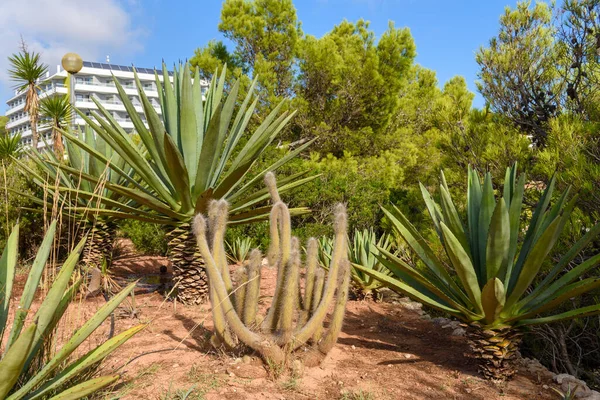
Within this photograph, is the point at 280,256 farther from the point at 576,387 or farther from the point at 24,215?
the point at 24,215

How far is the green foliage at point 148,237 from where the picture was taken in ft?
30.2

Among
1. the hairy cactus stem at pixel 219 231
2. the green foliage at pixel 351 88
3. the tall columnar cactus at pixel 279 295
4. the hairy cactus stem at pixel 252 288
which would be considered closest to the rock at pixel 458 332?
A: the tall columnar cactus at pixel 279 295

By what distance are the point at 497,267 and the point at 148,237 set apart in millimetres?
7682

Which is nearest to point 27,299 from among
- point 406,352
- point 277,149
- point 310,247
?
point 310,247

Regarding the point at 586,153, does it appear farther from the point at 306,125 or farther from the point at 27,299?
the point at 306,125

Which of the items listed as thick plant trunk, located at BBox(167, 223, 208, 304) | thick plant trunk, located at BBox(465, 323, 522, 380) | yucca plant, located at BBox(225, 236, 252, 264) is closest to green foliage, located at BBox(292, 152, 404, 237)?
yucca plant, located at BBox(225, 236, 252, 264)

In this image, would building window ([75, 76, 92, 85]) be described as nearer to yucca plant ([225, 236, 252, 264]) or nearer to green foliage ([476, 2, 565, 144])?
yucca plant ([225, 236, 252, 264])

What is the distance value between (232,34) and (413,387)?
13.1 metres

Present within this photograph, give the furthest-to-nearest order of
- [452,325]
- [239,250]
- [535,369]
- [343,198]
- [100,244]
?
[343,198], [239,250], [100,244], [452,325], [535,369]

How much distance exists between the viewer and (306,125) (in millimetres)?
13367

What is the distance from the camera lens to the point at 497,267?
9.52 feet

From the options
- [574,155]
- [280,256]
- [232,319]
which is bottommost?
[232,319]

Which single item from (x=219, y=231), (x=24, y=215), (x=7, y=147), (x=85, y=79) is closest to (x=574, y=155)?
(x=219, y=231)

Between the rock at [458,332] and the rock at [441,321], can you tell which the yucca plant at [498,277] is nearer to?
the rock at [458,332]
